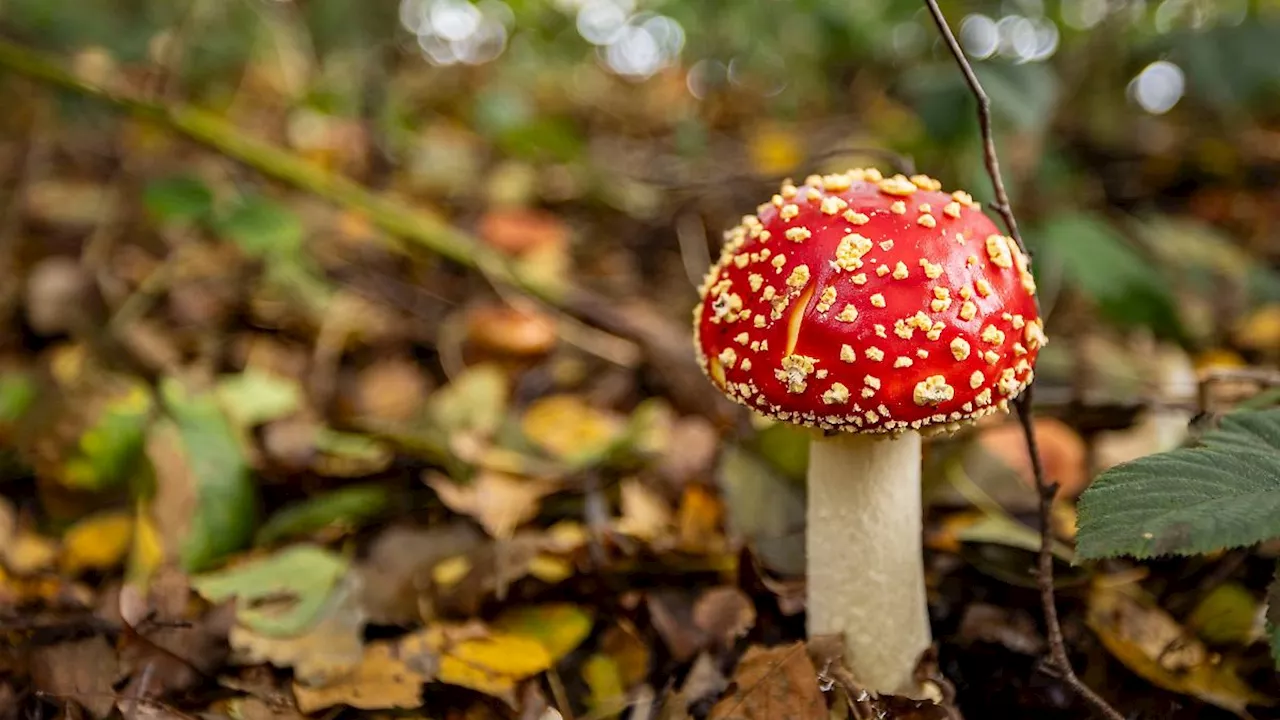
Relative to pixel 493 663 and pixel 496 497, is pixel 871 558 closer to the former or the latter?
pixel 493 663

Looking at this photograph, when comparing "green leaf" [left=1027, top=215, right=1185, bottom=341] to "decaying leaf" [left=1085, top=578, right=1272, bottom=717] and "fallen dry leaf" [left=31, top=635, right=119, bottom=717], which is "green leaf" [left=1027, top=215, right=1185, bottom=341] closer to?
"decaying leaf" [left=1085, top=578, right=1272, bottom=717]

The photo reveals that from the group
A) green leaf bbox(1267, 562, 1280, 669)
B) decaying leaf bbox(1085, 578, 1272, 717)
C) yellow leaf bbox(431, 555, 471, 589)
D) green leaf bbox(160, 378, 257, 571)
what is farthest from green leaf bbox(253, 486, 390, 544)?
green leaf bbox(1267, 562, 1280, 669)

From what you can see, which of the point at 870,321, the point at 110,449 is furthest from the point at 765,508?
the point at 110,449

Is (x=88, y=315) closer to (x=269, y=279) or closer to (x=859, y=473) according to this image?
(x=269, y=279)

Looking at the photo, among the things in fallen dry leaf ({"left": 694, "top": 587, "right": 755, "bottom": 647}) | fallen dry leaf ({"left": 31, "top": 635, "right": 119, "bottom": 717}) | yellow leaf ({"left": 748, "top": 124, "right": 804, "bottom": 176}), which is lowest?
fallen dry leaf ({"left": 31, "top": 635, "right": 119, "bottom": 717})

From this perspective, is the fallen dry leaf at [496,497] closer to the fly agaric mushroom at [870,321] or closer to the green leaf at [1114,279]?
the fly agaric mushroom at [870,321]

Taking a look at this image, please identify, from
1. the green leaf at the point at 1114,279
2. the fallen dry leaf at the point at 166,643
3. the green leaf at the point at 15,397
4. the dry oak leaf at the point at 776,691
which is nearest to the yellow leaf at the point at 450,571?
the fallen dry leaf at the point at 166,643

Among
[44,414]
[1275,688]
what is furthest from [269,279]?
[1275,688]
